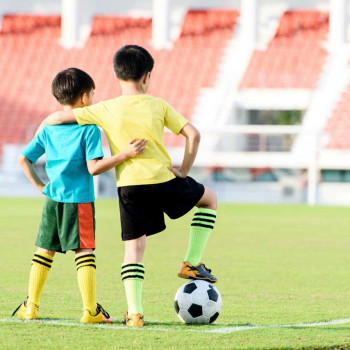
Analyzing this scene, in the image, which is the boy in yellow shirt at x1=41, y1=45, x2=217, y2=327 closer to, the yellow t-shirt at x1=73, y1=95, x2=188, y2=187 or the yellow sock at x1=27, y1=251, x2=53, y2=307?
the yellow t-shirt at x1=73, y1=95, x2=188, y2=187

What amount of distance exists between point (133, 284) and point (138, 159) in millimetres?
751

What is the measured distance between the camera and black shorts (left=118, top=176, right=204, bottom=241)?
5.35 metres

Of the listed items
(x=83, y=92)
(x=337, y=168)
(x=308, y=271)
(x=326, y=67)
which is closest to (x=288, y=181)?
(x=337, y=168)

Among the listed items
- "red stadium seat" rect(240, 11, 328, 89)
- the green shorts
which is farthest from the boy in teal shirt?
"red stadium seat" rect(240, 11, 328, 89)

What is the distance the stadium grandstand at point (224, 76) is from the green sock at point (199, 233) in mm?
19707

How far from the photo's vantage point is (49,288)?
7.41 metres

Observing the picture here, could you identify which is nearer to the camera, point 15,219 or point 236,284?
point 236,284

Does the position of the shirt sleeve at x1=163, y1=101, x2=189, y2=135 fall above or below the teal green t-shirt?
above

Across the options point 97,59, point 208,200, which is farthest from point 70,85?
point 97,59

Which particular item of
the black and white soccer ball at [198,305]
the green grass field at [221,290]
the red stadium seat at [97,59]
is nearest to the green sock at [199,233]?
the black and white soccer ball at [198,305]

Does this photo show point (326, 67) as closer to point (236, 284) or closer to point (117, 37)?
point (117, 37)

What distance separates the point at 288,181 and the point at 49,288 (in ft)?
62.9

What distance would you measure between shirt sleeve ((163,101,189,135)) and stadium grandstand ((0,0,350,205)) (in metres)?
20.0

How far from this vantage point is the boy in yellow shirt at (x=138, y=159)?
5.34 meters
